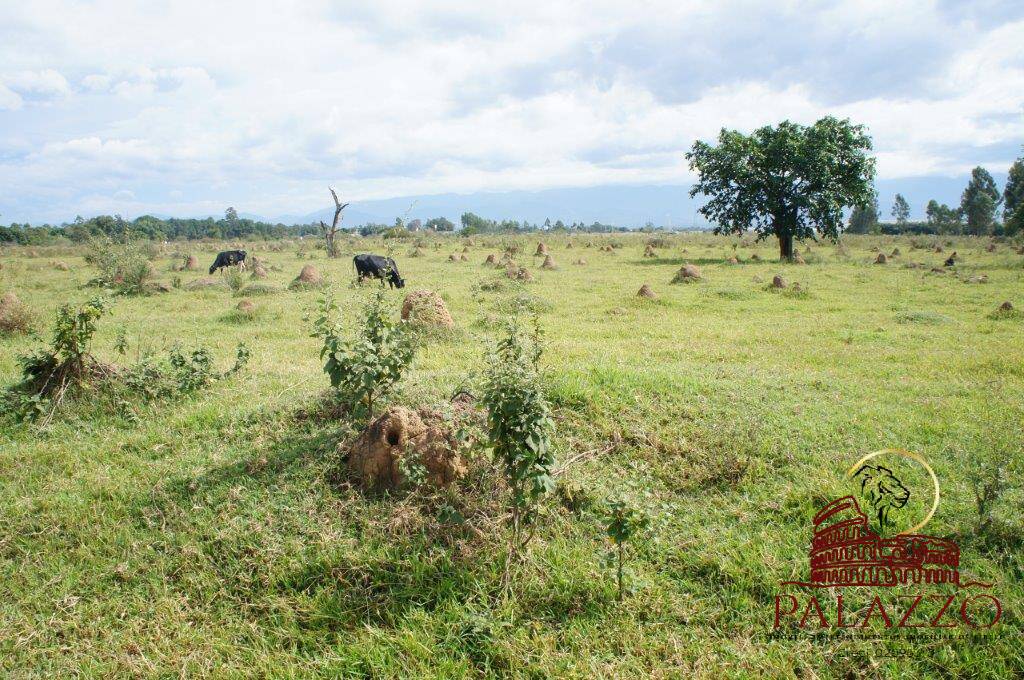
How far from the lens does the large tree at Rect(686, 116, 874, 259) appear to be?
23.9 metres

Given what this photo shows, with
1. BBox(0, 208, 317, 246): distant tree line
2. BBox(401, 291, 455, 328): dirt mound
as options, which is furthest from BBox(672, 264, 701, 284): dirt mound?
BBox(0, 208, 317, 246): distant tree line

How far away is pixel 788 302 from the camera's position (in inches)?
523

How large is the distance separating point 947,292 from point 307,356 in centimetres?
1573

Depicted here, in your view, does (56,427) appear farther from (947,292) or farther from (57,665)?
(947,292)

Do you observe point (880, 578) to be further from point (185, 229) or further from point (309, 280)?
point (185, 229)

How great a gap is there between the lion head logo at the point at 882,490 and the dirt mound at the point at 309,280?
14.6 m

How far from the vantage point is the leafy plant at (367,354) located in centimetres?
467

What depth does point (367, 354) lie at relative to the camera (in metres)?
4.66

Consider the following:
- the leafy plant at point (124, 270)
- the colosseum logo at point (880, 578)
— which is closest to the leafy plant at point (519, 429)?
the colosseum logo at point (880, 578)

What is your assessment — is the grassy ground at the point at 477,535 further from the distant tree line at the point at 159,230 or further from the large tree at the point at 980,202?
the large tree at the point at 980,202

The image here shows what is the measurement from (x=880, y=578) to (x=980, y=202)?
58.9m

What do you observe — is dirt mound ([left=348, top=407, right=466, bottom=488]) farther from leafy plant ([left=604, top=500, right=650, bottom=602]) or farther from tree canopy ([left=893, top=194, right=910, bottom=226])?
tree canopy ([left=893, top=194, right=910, bottom=226])

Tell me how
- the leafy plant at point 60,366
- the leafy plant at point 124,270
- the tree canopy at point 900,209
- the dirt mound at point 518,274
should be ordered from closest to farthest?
the leafy plant at point 60,366 → the leafy plant at point 124,270 → the dirt mound at point 518,274 → the tree canopy at point 900,209

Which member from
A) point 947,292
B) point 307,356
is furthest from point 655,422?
point 947,292
